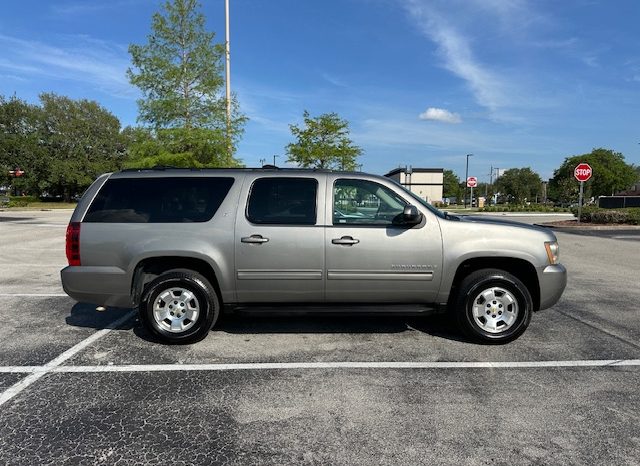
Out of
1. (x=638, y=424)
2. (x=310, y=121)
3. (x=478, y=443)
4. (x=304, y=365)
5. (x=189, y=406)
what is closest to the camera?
(x=478, y=443)

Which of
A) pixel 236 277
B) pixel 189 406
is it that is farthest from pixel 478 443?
pixel 236 277

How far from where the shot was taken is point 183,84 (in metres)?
17.4

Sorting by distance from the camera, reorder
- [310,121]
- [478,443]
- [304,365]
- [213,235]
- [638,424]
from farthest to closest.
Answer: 1. [310,121]
2. [213,235]
3. [304,365]
4. [638,424]
5. [478,443]

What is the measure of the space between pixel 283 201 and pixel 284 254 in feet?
1.88

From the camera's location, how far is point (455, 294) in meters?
4.53

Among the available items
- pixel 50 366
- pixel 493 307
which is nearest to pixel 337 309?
pixel 493 307

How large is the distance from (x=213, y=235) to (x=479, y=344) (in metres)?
3.03

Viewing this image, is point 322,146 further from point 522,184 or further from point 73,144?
point 522,184

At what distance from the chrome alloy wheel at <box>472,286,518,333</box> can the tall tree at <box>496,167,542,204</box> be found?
8496 cm

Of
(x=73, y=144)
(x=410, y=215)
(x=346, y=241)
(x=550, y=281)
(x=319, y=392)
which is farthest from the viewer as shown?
(x=73, y=144)

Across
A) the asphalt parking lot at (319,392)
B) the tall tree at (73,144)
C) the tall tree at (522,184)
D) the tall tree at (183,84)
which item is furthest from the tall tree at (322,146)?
the tall tree at (522,184)

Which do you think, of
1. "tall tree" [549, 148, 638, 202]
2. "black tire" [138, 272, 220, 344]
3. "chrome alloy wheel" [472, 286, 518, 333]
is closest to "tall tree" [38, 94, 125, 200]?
"black tire" [138, 272, 220, 344]

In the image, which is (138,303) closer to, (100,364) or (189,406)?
(100,364)

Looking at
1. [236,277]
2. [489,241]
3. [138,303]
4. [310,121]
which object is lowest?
[138,303]
